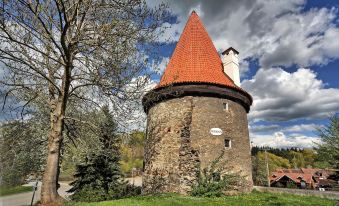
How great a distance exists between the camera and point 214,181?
13703 mm

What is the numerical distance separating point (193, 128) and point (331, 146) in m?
8.20

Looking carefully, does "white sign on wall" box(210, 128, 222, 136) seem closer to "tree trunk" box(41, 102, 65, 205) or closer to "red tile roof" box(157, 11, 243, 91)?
"red tile roof" box(157, 11, 243, 91)

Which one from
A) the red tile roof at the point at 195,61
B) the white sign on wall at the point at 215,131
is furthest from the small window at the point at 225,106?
the white sign on wall at the point at 215,131

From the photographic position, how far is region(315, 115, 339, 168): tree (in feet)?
52.2

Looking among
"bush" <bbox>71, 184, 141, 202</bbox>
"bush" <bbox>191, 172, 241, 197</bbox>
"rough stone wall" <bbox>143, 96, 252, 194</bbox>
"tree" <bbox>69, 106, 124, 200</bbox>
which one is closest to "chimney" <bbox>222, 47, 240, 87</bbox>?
"rough stone wall" <bbox>143, 96, 252, 194</bbox>

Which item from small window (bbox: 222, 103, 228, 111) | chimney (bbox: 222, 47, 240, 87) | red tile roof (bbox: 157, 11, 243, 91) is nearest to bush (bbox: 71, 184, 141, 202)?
red tile roof (bbox: 157, 11, 243, 91)

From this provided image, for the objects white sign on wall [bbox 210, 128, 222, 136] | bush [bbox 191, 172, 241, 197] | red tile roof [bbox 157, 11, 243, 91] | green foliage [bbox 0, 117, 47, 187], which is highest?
red tile roof [bbox 157, 11, 243, 91]

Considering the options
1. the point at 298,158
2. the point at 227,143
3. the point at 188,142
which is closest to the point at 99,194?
the point at 188,142

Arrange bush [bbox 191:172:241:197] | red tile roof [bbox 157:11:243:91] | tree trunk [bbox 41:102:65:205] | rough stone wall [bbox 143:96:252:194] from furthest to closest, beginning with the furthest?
red tile roof [bbox 157:11:243:91], rough stone wall [bbox 143:96:252:194], bush [bbox 191:172:241:197], tree trunk [bbox 41:102:65:205]

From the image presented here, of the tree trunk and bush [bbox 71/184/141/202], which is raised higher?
the tree trunk

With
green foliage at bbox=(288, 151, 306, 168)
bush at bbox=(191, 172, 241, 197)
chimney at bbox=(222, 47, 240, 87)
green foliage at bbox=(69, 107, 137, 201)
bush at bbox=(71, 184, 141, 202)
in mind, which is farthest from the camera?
green foliage at bbox=(288, 151, 306, 168)

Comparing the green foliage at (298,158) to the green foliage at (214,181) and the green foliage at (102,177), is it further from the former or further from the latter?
the green foliage at (102,177)

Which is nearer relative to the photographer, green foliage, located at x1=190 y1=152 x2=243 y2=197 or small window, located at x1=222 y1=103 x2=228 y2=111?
green foliage, located at x1=190 y1=152 x2=243 y2=197

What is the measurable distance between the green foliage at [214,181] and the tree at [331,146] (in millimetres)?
5510
